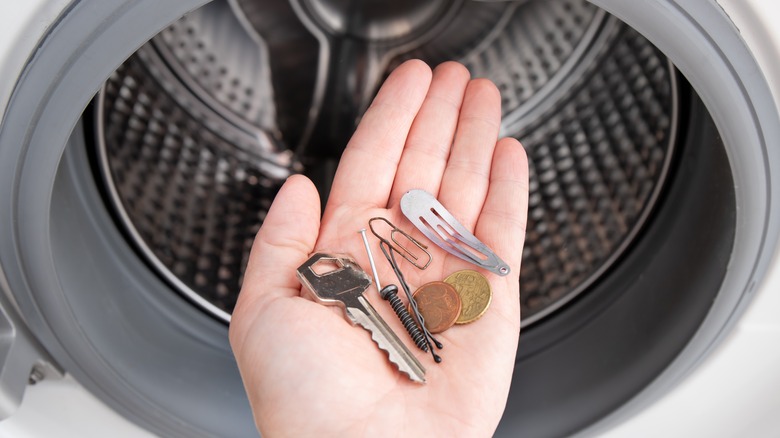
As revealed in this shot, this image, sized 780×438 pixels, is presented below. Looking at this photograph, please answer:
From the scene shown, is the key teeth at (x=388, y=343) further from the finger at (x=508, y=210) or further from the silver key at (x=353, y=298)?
the finger at (x=508, y=210)

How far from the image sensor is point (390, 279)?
2.17 feet

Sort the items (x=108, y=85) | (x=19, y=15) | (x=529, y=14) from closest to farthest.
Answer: (x=19, y=15) → (x=108, y=85) → (x=529, y=14)

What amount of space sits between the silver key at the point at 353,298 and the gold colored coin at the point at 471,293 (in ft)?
0.21

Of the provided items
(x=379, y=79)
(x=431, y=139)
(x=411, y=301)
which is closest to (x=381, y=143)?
(x=431, y=139)

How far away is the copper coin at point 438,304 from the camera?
24.0 inches

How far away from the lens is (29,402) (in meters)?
0.61

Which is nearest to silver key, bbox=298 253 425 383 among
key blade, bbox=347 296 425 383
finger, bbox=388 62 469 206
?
key blade, bbox=347 296 425 383

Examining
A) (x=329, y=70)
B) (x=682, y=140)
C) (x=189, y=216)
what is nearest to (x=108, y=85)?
(x=189, y=216)

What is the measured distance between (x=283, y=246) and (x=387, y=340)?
0.12m

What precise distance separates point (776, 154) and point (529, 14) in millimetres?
425

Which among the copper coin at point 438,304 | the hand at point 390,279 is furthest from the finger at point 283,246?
the copper coin at point 438,304

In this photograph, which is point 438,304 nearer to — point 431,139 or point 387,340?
point 387,340

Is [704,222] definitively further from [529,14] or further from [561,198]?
[529,14]

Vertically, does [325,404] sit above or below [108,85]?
below
